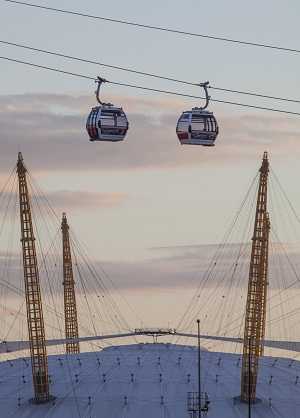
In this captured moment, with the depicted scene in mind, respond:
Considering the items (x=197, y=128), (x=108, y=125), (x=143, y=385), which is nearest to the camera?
(x=108, y=125)

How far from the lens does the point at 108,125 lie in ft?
342

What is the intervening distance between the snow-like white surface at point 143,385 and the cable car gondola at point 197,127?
6603 centimetres

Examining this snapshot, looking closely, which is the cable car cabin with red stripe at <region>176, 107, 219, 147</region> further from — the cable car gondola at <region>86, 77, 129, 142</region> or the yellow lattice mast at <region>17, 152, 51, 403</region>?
the yellow lattice mast at <region>17, 152, 51, 403</region>

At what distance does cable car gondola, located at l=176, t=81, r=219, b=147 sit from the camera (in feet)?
350

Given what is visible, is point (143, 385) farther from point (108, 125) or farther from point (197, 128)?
point (108, 125)

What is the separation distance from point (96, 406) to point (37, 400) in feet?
33.5

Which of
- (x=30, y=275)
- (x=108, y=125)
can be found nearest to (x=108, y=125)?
(x=108, y=125)

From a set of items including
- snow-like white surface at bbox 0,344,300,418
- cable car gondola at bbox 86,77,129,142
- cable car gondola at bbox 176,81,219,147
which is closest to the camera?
cable car gondola at bbox 86,77,129,142

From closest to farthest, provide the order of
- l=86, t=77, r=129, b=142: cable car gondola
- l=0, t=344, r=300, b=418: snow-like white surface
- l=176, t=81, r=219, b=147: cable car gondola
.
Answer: l=86, t=77, r=129, b=142: cable car gondola
l=176, t=81, r=219, b=147: cable car gondola
l=0, t=344, r=300, b=418: snow-like white surface

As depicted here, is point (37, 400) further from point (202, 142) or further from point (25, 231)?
point (202, 142)

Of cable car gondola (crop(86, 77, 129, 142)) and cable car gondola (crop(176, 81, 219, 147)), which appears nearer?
cable car gondola (crop(86, 77, 129, 142))

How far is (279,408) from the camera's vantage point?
558 ft

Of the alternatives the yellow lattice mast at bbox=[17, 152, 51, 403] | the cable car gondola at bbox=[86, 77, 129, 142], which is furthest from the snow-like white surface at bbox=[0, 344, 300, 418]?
the cable car gondola at bbox=[86, 77, 129, 142]

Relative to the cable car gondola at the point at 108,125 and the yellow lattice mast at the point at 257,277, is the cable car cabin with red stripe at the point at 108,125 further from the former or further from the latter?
the yellow lattice mast at the point at 257,277
